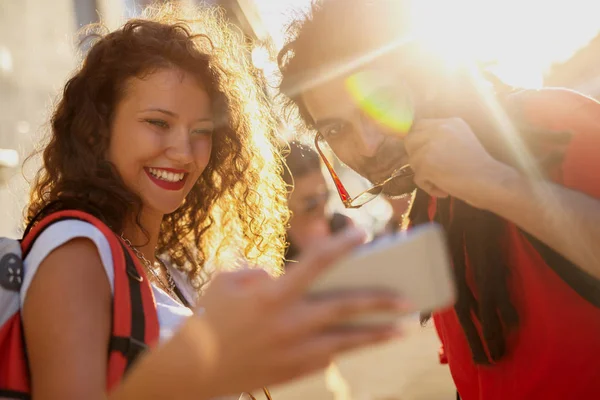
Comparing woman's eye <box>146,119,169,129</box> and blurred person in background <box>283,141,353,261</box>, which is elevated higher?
woman's eye <box>146,119,169,129</box>

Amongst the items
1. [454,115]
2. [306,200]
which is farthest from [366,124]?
[306,200]

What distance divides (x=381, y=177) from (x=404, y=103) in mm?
278

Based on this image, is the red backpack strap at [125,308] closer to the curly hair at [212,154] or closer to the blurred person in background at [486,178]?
the curly hair at [212,154]

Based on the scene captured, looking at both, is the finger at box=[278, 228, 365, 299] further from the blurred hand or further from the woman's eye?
the woman's eye

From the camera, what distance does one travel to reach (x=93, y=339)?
3.67ft

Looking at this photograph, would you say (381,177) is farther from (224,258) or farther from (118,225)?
(224,258)

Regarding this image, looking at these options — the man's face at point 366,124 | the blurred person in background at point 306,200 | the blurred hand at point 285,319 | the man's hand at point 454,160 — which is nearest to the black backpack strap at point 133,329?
the blurred hand at point 285,319

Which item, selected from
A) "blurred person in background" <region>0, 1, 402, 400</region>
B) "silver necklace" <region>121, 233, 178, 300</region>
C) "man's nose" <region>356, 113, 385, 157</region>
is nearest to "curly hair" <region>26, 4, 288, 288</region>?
"blurred person in background" <region>0, 1, 402, 400</region>

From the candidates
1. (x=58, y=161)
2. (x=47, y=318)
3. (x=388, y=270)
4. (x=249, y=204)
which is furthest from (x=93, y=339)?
(x=249, y=204)

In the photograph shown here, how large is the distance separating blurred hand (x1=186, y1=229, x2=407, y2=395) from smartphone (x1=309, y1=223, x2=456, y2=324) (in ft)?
0.05

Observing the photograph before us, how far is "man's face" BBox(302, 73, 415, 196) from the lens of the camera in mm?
1851

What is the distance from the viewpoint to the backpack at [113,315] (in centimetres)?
113

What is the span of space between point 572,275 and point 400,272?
2.71ft

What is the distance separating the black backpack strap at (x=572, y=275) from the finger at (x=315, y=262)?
2.96ft
